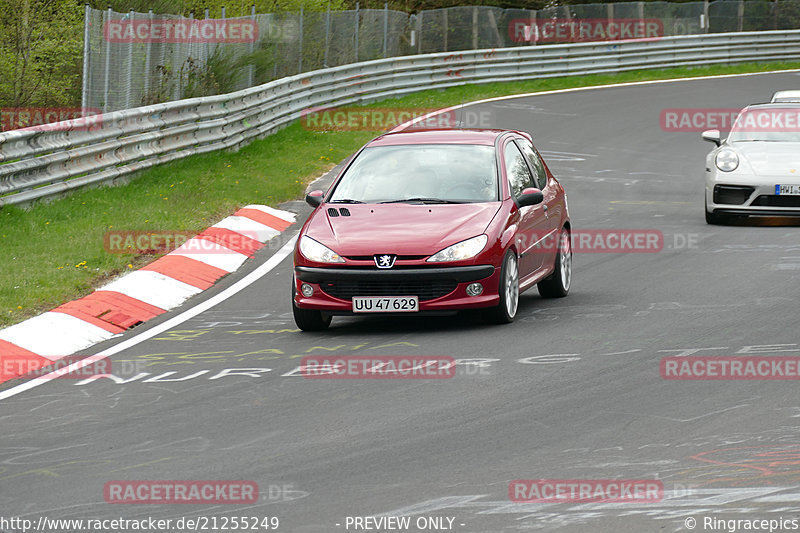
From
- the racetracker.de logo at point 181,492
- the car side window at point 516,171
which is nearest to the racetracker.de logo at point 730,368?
the car side window at point 516,171

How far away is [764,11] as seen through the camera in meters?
48.7

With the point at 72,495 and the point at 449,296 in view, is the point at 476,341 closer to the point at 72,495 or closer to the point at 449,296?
the point at 449,296

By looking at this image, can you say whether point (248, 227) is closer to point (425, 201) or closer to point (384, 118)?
point (425, 201)

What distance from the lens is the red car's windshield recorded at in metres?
10.9

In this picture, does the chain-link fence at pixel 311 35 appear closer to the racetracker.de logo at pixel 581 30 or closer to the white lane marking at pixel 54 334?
the racetracker.de logo at pixel 581 30

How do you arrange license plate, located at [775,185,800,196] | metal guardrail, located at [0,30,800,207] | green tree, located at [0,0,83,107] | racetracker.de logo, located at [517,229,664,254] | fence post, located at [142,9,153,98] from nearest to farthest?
racetracker.de logo, located at [517,229,664,254] → metal guardrail, located at [0,30,800,207] → license plate, located at [775,185,800,196] → fence post, located at [142,9,153,98] → green tree, located at [0,0,83,107]

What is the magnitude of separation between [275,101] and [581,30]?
22605 millimetres

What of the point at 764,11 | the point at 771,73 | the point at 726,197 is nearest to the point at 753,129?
the point at 726,197

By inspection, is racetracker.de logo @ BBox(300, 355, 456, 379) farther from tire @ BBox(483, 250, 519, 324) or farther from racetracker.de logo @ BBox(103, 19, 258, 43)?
racetracker.de logo @ BBox(103, 19, 258, 43)

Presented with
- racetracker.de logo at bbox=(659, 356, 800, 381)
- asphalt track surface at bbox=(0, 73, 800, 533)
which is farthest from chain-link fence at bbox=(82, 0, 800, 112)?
racetracker.de logo at bbox=(659, 356, 800, 381)

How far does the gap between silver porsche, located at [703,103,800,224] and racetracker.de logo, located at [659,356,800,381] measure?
7426 mm

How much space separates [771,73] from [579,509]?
1479 inches

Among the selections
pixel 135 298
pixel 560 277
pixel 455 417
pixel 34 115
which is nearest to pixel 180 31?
pixel 34 115

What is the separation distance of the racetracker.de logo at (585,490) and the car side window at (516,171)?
5.22m
